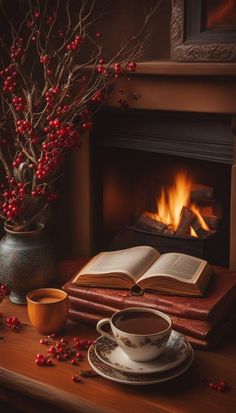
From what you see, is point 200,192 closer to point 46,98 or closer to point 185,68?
point 185,68

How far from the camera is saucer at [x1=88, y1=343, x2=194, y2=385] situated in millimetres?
1403

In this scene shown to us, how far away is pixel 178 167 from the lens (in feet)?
7.46

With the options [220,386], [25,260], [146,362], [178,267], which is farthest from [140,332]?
[25,260]

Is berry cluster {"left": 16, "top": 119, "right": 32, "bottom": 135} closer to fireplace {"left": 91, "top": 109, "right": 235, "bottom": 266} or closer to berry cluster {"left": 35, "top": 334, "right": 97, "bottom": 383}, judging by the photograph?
fireplace {"left": 91, "top": 109, "right": 235, "bottom": 266}

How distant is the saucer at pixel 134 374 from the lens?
1403 millimetres

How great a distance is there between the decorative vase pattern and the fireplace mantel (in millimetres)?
513

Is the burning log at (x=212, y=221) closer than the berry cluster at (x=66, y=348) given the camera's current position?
No

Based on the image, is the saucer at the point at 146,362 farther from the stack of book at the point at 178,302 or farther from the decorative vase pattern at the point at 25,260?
the decorative vase pattern at the point at 25,260

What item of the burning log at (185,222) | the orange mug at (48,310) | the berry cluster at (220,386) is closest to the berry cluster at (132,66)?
the burning log at (185,222)

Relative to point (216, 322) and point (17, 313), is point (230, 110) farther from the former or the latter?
point (17, 313)

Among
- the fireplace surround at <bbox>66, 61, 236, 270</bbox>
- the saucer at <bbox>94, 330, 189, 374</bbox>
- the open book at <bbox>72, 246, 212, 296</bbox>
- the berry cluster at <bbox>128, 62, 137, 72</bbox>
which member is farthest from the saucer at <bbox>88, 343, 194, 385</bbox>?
the berry cluster at <bbox>128, 62, 137, 72</bbox>

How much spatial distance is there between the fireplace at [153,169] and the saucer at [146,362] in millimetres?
504

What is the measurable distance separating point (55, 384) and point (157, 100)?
0.90 metres

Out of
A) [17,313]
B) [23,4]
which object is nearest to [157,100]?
[23,4]
